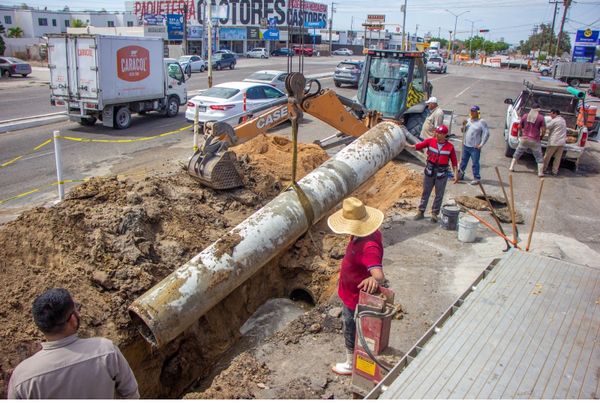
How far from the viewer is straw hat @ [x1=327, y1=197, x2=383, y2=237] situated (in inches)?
168

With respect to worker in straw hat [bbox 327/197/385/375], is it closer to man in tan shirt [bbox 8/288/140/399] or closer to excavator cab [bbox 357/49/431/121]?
man in tan shirt [bbox 8/288/140/399]

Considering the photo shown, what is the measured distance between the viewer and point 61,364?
271 centimetres

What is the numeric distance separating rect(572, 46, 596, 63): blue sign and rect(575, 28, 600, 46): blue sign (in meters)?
0.47

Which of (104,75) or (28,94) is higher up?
(104,75)

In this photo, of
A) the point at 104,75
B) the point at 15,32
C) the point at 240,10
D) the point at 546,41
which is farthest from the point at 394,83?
the point at 546,41

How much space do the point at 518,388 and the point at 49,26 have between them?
7215 centimetres

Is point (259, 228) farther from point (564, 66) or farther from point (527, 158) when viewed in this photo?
point (564, 66)

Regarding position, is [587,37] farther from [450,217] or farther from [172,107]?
[450,217]

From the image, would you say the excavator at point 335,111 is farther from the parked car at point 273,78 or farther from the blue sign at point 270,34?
the blue sign at point 270,34

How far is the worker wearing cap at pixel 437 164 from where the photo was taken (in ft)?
26.2

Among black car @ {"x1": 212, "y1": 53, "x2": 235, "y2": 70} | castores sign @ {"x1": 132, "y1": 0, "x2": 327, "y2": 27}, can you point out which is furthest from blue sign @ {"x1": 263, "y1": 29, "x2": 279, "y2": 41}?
black car @ {"x1": 212, "y1": 53, "x2": 235, "y2": 70}

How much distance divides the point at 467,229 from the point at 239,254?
3864mm

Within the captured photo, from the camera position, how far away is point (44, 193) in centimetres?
989

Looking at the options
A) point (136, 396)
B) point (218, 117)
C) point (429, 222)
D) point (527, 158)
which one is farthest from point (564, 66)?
point (136, 396)
